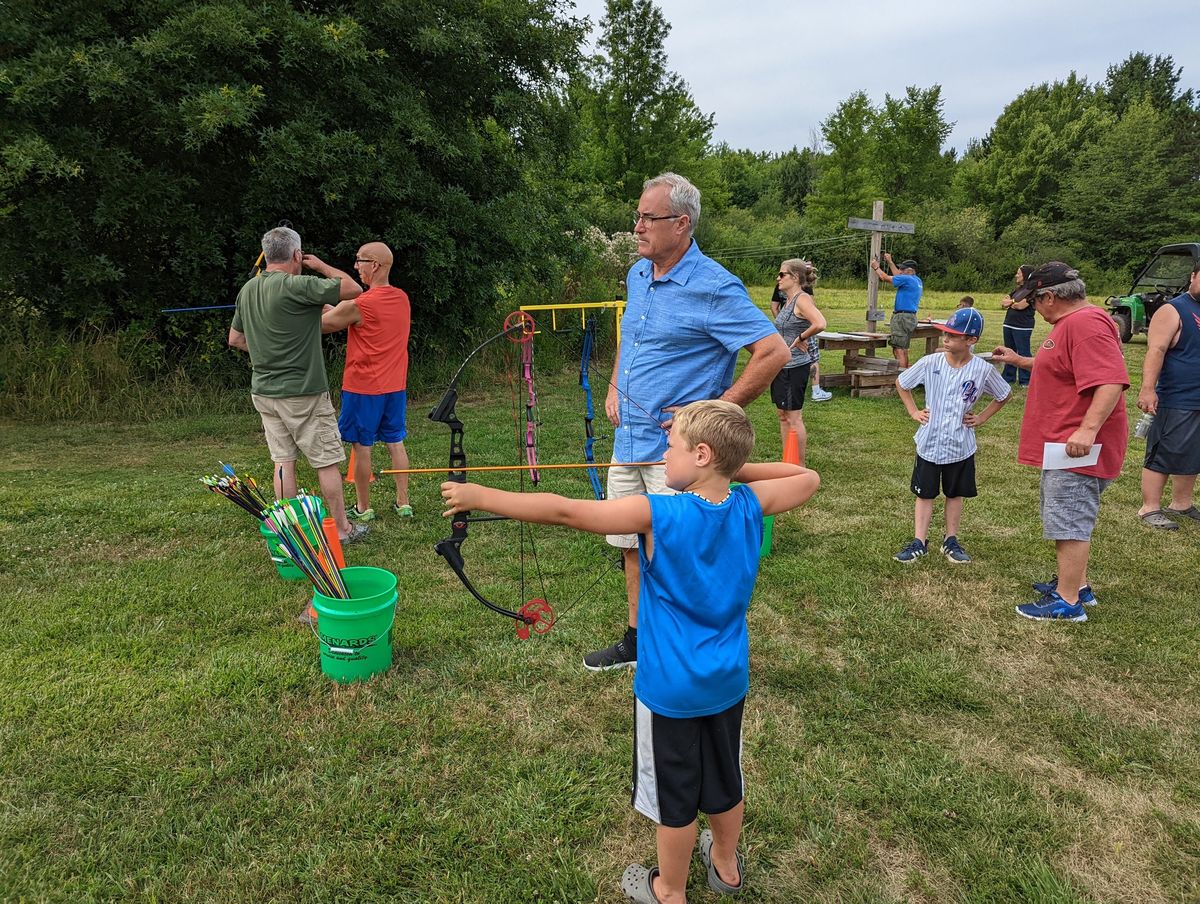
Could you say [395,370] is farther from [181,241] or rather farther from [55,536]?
[181,241]

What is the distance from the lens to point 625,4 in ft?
88.3

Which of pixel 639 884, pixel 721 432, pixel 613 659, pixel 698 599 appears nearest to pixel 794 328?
pixel 613 659

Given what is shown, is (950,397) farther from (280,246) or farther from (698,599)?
(280,246)

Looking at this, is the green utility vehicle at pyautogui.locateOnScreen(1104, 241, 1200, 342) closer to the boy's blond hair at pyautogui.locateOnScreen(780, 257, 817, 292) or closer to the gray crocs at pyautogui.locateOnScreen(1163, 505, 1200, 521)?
the gray crocs at pyautogui.locateOnScreen(1163, 505, 1200, 521)

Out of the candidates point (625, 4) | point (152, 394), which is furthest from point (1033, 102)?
point (152, 394)

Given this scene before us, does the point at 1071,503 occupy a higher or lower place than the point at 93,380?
lower

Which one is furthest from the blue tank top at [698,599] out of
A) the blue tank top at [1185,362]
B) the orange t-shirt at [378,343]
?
the blue tank top at [1185,362]

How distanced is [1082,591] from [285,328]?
4.33 m

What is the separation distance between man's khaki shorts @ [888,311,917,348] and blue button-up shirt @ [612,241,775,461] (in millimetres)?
8294

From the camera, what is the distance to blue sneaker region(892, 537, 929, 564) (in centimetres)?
419

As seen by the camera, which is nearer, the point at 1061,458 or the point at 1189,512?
the point at 1061,458

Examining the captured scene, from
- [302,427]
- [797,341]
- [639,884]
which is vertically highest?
[797,341]

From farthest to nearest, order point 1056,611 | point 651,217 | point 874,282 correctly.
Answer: point 874,282, point 1056,611, point 651,217

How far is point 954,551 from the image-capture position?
4.25m
